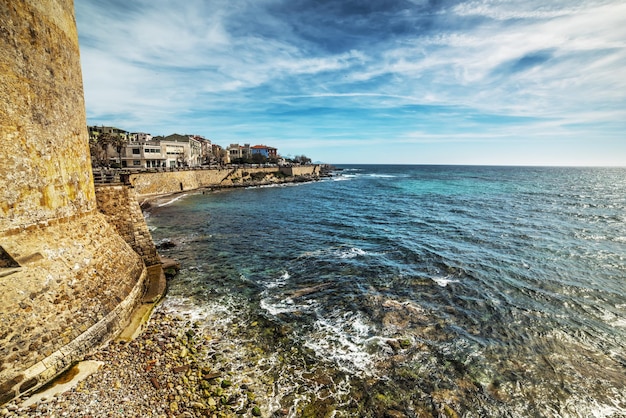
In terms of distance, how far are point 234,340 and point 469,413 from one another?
311 inches

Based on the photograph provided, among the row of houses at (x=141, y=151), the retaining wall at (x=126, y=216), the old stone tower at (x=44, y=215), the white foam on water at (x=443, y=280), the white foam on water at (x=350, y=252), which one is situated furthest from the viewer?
the row of houses at (x=141, y=151)

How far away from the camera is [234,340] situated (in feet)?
35.3

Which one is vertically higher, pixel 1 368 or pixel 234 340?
pixel 1 368

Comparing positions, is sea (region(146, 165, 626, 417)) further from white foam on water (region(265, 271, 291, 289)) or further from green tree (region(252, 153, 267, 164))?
green tree (region(252, 153, 267, 164))

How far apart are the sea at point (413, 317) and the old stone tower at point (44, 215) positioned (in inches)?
156

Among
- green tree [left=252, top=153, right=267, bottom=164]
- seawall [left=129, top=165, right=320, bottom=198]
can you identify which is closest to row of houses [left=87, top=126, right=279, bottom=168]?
seawall [left=129, top=165, right=320, bottom=198]

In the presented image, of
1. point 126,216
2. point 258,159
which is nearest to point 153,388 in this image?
point 126,216

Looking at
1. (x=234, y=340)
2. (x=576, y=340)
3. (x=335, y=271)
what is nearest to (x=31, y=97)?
(x=234, y=340)

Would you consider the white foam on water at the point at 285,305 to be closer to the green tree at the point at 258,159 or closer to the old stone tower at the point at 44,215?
the old stone tower at the point at 44,215

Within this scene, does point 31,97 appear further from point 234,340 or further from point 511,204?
point 511,204

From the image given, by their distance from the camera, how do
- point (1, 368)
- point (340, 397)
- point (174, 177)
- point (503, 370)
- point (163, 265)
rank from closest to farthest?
point (1, 368), point (340, 397), point (503, 370), point (163, 265), point (174, 177)

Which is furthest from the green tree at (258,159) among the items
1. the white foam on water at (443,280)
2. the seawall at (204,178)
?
the white foam on water at (443,280)

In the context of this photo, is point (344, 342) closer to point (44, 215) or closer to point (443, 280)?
point (443, 280)

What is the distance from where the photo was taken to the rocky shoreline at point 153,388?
7047 millimetres
